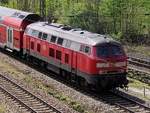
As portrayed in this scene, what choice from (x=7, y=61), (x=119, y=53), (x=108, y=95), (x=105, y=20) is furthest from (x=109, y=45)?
(x=105, y=20)

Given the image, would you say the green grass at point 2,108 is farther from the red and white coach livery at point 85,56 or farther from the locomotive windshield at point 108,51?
the locomotive windshield at point 108,51

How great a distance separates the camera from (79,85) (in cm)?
2373

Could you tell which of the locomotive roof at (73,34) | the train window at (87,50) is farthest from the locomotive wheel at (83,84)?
the locomotive roof at (73,34)

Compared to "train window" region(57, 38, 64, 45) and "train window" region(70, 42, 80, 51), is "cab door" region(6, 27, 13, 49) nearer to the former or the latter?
"train window" region(57, 38, 64, 45)

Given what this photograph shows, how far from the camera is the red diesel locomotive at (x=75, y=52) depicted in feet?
70.7

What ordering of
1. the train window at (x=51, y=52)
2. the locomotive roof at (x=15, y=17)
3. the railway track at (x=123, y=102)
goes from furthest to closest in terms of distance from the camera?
the locomotive roof at (x=15, y=17) → the train window at (x=51, y=52) → the railway track at (x=123, y=102)

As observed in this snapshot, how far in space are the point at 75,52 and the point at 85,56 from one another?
3.75 ft

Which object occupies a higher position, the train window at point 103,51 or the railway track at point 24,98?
the train window at point 103,51

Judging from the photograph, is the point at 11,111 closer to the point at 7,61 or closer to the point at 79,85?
the point at 79,85

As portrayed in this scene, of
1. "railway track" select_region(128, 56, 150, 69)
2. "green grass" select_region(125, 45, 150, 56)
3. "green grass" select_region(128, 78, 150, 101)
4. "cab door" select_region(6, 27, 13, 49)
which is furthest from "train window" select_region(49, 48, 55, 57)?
"green grass" select_region(125, 45, 150, 56)

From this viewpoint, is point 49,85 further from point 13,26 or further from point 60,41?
point 13,26

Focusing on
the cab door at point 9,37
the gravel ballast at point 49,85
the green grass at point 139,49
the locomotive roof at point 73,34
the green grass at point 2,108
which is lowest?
the green grass at point 139,49

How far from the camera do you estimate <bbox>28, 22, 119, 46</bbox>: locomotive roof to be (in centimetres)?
2213

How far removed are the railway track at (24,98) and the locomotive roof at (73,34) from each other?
3895 millimetres
